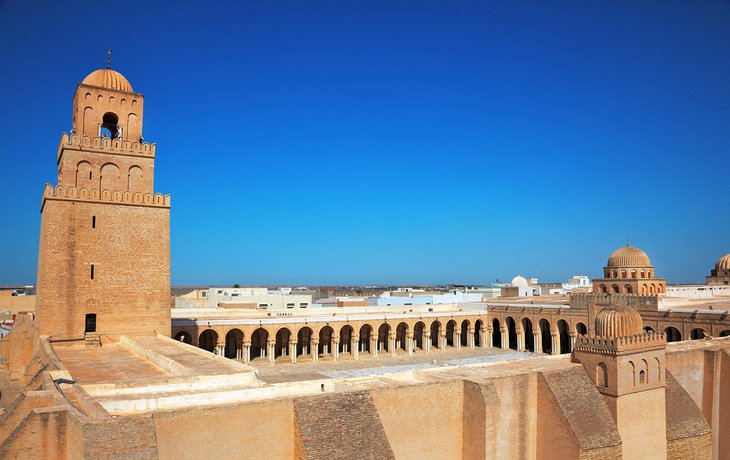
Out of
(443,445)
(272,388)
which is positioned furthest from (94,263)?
(443,445)

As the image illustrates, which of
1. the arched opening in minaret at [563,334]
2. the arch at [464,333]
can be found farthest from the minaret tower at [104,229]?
the arched opening in minaret at [563,334]

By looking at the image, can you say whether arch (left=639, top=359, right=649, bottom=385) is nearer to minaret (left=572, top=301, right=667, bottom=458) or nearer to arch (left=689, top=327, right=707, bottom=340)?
minaret (left=572, top=301, right=667, bottom=458)

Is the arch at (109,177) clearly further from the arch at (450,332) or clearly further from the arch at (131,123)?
the arch at (450,332)

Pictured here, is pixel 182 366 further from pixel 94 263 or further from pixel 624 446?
pixel 624 446

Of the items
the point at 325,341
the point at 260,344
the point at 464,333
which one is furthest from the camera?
the point at 464,333

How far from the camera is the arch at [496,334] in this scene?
4262 centimetres

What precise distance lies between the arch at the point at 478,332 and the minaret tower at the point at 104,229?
27449 mm

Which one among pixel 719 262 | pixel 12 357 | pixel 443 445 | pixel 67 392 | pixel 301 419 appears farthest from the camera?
pixel 719 262

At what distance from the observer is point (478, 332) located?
45031 mm

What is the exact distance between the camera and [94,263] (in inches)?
768

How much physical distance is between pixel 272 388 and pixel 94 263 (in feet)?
36.3

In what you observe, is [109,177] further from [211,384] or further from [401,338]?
[401,338]

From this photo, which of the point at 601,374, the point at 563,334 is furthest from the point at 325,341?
the point at 601,374

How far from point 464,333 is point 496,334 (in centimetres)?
253
